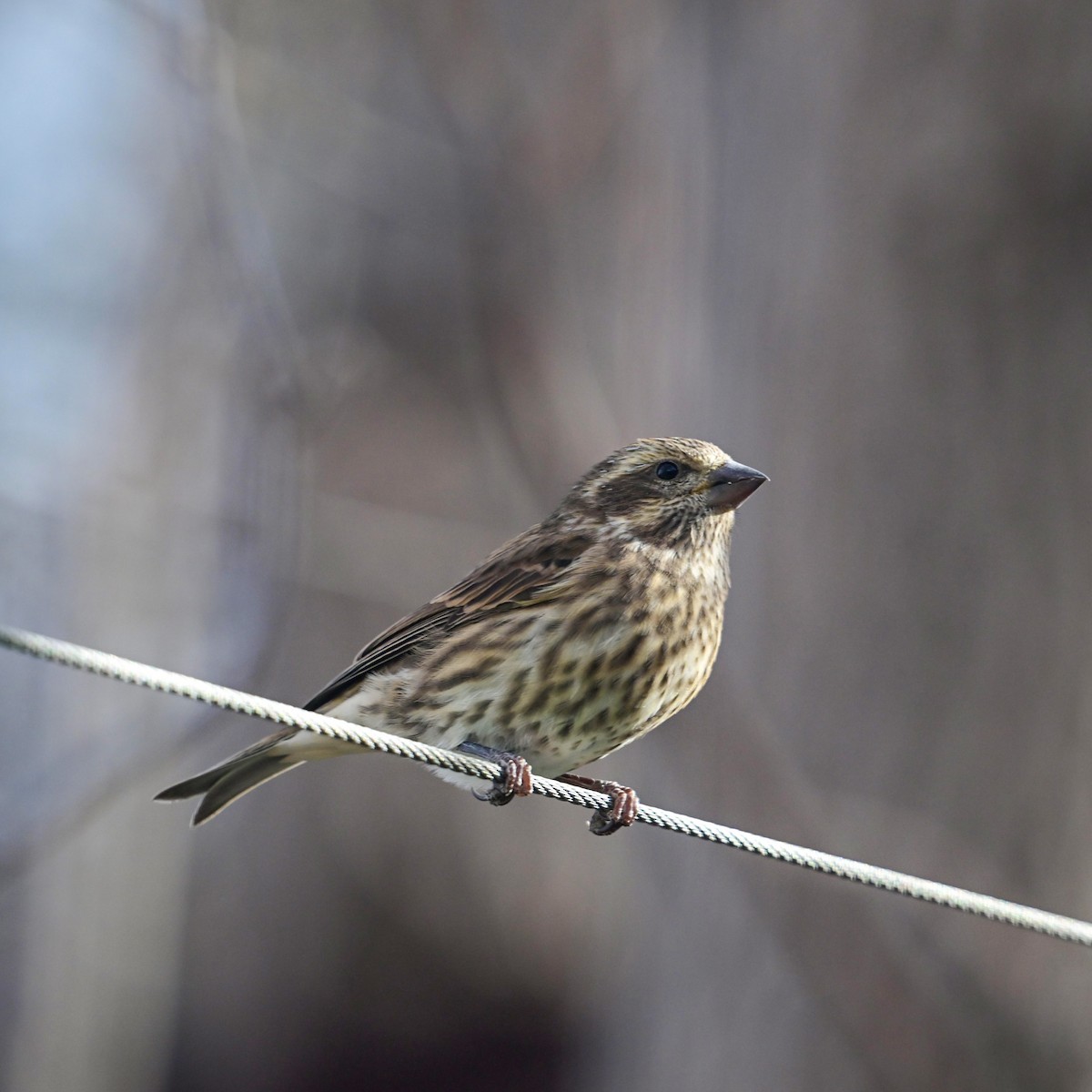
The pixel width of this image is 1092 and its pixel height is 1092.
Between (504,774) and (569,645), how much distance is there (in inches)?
19.9

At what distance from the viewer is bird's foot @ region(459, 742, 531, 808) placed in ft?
11.2

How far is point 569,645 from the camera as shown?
12.7 feet

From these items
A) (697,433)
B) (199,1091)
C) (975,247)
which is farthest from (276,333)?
(199,1091)

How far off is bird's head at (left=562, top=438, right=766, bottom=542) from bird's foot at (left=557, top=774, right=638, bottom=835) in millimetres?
691

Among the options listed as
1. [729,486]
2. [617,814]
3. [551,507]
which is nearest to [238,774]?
[617,814]

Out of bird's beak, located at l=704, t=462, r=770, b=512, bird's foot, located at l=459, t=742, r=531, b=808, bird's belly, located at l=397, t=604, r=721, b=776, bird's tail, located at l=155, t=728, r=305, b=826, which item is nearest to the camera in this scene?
bird's foot, located at l=459, t=742, r=531, b=808

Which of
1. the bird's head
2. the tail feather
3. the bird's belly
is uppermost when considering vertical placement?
the bird's head

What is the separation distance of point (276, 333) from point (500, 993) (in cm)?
435

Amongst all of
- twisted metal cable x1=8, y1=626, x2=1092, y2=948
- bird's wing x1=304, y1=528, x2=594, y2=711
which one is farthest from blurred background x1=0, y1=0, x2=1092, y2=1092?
twisted metal cable x1=8, y1=626, x2=1092, y2=948

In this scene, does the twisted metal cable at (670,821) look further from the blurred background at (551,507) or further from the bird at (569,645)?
the blurred background at (551,507)

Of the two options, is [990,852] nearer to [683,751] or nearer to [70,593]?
[683,751]

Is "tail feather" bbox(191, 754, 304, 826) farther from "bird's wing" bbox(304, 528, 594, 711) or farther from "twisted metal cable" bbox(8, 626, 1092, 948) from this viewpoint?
"twisted metal cable" bbox(8, 626, 1092, 948)

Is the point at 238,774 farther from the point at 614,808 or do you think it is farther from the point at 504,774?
the point at 614,808

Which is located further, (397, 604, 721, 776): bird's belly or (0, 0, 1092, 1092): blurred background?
(0, 0, 1092, 1092): blurred background
